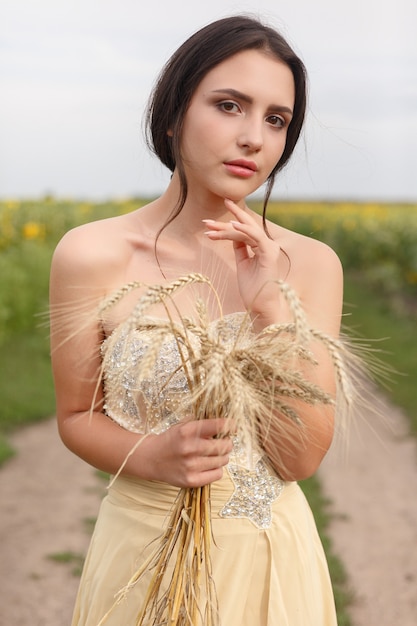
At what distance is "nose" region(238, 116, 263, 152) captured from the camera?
2.13m

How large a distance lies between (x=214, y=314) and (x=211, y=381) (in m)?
0.71

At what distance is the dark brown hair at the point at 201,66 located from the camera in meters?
2.23

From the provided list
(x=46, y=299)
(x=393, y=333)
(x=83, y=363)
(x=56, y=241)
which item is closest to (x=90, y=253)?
(x=83, y=363)

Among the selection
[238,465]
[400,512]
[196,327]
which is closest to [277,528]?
[238,465]

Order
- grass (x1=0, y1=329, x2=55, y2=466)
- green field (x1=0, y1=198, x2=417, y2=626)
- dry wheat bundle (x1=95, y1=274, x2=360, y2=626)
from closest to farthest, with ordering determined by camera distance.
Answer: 1. dry wheat bundle (x1=95, y1=274, x2=360, y2=626)
2. grass (x1=0, y1=329, x2=55, y2=466)
3. green field (x1=0, y1=198, x2=417, y2=626)

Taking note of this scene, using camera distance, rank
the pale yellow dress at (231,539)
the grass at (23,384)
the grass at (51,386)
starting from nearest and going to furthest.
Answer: the pale yellow dress at (231,539) < the grass at (51,386) < the grass at (23,384)

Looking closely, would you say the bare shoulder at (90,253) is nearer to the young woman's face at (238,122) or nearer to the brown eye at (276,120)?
the young woman's face at (238,122)

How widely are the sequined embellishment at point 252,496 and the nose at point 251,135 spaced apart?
0.81m

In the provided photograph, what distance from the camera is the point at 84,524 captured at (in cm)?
535

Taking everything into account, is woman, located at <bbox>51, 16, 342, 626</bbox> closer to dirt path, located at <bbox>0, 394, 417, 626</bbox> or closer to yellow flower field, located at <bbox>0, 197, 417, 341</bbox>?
dirt path, located at <bbox>0, 394, 417, 626</bbox>

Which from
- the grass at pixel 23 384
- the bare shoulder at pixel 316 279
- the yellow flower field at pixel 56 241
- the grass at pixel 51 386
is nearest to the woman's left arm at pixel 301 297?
the bare shoulder at pixel 316 279

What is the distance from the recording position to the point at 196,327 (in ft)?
5.53

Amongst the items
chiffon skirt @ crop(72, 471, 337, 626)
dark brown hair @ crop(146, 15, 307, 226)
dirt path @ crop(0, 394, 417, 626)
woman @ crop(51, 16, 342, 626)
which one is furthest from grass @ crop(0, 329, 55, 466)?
dark brown hair @ crop(146, 15, 307, 226)

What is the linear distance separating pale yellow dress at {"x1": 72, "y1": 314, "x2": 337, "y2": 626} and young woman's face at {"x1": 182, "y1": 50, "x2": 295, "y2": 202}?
37 cm
